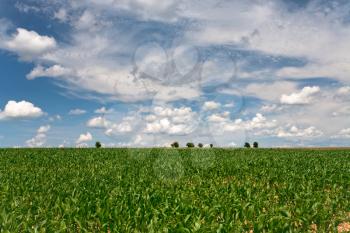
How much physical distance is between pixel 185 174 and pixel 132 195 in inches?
355

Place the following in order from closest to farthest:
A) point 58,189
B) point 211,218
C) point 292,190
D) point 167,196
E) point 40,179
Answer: point 211,218, point 167,196, point 58,189, point 292,190, point 40,179

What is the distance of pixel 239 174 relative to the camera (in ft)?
72.9

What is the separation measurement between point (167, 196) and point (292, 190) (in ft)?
17.1

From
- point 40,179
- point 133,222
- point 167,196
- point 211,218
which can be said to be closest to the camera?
point 133,222

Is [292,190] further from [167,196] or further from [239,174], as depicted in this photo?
[239,174]

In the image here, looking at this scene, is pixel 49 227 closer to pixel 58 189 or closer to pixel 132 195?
pixel 132 195

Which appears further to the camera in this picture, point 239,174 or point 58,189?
point 239,174

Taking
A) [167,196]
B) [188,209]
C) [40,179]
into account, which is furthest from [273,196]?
[40,179]

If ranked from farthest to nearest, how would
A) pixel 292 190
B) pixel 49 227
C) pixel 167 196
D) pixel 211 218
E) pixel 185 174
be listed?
pixel 185 174, pixel 292 190, pixel 167 196, pixel 211 218, pixel 49 227

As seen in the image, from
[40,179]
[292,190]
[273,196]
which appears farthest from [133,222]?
[40,179]

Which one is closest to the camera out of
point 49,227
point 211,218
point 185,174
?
point 49,227

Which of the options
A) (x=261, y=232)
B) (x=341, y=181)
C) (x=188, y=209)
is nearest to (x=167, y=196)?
(x=188, y=209)

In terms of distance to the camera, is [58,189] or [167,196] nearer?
[167,196]

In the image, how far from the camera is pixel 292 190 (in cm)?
1530
